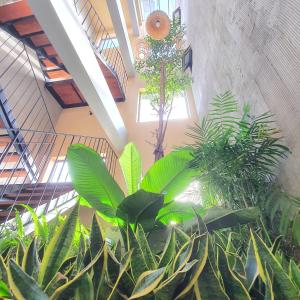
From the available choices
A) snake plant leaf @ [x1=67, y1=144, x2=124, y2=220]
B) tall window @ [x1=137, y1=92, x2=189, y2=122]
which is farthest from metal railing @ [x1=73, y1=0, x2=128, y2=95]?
snake plant leaf @ [x1=67, y1=144, x2=124, y2=220]

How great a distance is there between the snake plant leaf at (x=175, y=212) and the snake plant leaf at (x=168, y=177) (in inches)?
5.5

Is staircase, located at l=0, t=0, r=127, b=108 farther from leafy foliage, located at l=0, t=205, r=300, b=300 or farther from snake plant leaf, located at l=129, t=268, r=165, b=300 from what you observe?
snake plant leaf, located at l=129, t=268, r=165, b=300

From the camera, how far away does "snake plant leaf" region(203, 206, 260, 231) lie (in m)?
1.00

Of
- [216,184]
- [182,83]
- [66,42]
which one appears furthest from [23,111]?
[216,184]

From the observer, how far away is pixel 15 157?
4.78 m

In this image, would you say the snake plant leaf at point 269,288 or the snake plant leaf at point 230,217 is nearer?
the snake plant leaf at point 269,288

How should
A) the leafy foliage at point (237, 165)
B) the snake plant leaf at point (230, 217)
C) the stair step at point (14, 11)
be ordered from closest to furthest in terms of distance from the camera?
the snake plant leaf at point (230, 217), the leafy foliage at point (237, 165), the stair step at point (14, 11)

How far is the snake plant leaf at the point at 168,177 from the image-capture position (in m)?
1.42

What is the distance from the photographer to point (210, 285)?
0.56 m

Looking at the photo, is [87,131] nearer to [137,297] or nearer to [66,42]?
[66,42]

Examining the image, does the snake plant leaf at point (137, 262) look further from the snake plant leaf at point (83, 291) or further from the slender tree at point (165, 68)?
the slender tree at point (165, 68)

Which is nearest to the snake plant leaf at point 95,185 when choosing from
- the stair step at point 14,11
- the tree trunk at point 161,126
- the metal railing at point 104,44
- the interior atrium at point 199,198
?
the interior atrium at point 199,198

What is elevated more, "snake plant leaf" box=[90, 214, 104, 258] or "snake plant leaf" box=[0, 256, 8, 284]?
"snake plant leaf" box=[90, 214, 104, 258]

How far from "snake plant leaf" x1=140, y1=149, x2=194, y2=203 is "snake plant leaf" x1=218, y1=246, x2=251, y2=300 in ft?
2.62
